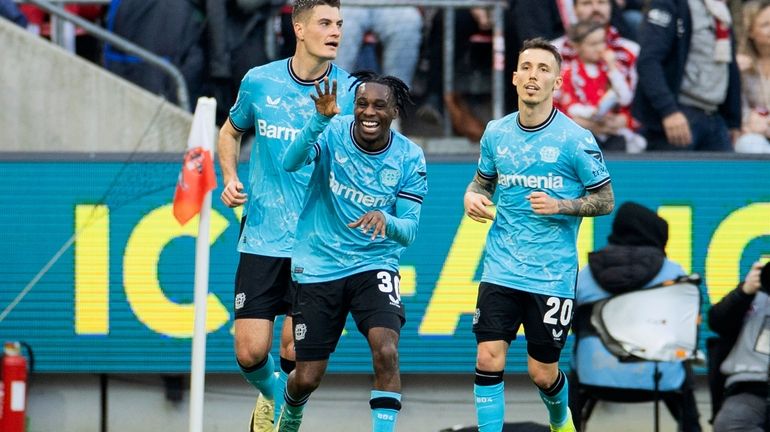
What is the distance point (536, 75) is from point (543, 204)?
74 centimetres

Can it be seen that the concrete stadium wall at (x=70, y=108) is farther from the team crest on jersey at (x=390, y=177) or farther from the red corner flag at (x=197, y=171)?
the team crest on jersey at (x=390, y=177)

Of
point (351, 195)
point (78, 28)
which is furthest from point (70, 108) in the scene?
point (351, 195)

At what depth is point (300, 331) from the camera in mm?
8289

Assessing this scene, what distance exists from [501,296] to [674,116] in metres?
3.19

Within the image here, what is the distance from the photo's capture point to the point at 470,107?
475 inches

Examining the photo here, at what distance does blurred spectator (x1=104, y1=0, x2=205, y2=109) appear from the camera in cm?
1158

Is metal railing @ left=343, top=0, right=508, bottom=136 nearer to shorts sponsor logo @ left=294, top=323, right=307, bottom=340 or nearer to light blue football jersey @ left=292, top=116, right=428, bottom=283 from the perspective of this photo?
light blue football jersey @ left=292, top=116, right=428, bottom=283

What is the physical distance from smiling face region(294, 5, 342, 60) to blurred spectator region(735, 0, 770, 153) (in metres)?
4.24

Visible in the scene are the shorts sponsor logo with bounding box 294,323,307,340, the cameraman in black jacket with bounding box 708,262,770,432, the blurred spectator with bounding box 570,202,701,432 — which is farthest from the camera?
the blurred spectator with bounding box 570,202,701,432

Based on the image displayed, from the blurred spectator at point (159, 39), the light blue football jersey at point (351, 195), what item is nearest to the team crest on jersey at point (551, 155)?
the light blue football jersey at point (351, 195)

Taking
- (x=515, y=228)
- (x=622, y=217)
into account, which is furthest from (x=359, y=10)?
(x=515, y=228)

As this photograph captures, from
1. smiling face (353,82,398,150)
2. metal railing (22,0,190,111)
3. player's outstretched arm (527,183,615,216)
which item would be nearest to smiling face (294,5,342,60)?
smiling face (353,82,398,150)

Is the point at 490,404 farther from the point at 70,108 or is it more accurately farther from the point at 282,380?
the point at 70,108

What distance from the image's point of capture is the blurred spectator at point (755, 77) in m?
11.6
